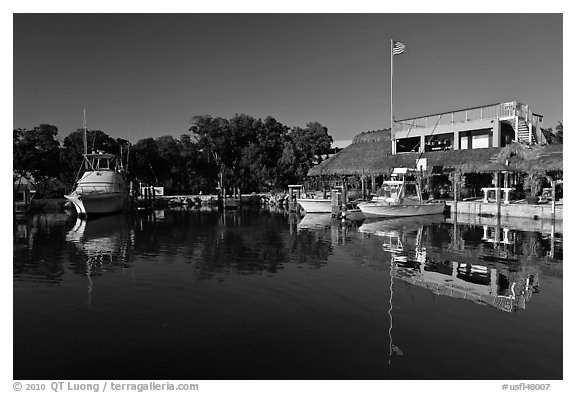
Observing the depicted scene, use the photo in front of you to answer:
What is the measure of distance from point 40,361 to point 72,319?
2505mm

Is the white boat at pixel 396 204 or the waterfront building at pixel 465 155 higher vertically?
the waterfront building at pixel 465 155

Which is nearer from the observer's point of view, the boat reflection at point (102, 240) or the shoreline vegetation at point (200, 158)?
the boat reflection at point (102, 240)

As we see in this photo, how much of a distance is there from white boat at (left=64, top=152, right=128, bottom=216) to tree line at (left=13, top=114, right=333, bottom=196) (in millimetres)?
17265

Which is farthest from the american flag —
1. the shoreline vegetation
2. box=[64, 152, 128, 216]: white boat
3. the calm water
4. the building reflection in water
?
box=[64, 152, 128, 216]: white boat

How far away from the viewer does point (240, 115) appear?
78062mm

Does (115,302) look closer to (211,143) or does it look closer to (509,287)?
(509,287)

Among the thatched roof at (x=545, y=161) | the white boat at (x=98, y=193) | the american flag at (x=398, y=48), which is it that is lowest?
the white boat at (x=98, y=193)

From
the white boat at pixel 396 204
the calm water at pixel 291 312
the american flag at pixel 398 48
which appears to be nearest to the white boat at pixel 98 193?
the calm water at pixel 291 312

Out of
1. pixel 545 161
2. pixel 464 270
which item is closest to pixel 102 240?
pixel 464 270

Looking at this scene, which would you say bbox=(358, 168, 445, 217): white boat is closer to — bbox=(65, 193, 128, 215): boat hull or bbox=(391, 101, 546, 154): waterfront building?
bbox=(391, 101, 546, 154): waterfront building

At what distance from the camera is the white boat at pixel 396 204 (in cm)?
3603

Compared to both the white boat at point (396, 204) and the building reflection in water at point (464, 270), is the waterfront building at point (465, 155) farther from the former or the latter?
the building reflection in water at point (464, 270)

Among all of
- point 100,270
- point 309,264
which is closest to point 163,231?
point 100,270

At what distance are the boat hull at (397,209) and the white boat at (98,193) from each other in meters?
26.6
